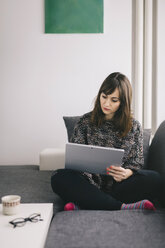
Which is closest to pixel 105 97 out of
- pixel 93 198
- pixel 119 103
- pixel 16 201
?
pixel 119 103

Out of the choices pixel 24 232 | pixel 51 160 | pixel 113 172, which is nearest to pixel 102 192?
pixel 113 172

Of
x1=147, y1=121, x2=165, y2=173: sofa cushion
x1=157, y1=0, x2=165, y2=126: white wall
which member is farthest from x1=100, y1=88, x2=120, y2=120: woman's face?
x1=157, y1=0, x2=165, y2=126: white wall

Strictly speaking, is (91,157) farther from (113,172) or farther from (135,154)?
(135,154)

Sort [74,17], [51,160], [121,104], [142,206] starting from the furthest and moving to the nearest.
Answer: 1. [74,17]
2. [51,160]
3. [121,104]
4. [142,206]

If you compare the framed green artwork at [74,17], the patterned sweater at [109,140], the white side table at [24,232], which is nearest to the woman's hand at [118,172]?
the patterned sweater at [109,140]

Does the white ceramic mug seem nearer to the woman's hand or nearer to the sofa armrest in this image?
the woman's hand

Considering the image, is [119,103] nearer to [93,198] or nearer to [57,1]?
[93,198]

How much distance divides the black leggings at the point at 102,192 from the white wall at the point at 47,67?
4.05 feet

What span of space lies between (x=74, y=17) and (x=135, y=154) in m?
1.52

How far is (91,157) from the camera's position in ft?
4.78

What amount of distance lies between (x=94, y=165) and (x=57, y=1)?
1777 millimetres

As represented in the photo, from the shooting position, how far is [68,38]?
263 centimetres

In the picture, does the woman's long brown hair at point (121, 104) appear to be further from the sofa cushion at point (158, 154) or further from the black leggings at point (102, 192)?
the black leggings at point (102, 192)

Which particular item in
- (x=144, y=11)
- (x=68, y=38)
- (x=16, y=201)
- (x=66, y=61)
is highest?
(x=144, y=11)
